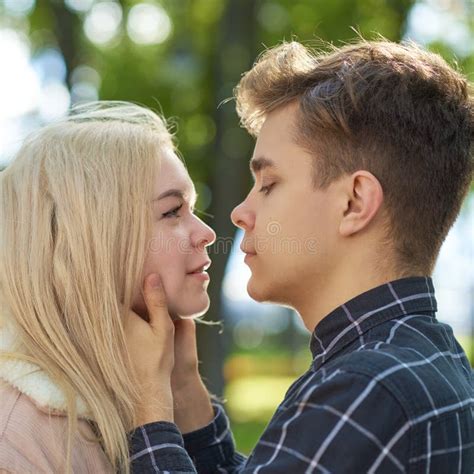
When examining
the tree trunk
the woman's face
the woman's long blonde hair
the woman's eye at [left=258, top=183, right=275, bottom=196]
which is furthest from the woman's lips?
the tree trunk

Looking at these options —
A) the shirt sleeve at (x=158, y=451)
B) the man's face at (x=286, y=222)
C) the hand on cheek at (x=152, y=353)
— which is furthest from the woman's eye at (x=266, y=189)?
the shirt sleeve at (x=158, y=451)

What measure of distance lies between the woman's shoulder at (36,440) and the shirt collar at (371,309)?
0.82 meters

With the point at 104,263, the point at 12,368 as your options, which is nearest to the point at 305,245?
the point at 104,263

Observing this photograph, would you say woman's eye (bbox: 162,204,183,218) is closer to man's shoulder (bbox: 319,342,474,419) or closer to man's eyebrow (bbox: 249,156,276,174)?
man's eyebrow (bbox: 249,156,276,174)

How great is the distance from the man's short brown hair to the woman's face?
64 centimetres

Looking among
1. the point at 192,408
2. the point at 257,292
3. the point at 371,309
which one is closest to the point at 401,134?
the point at 371,309

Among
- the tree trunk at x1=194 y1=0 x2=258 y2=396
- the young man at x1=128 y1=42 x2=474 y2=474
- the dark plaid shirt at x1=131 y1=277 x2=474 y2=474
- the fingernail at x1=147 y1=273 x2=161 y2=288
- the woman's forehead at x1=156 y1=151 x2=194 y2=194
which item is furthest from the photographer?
the tree trunk at x1=194 y1=0 x2=258 y2=396

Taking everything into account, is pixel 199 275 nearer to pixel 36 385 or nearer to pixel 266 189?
pixel 266 189

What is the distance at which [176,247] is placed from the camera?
9.73 ft

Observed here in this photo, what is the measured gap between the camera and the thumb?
283 cm

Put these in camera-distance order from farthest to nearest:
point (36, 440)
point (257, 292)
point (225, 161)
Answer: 1. point (225, 161)
2. point (257, 292)
3. point (36, 440)

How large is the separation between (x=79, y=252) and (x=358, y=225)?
1.02 metres

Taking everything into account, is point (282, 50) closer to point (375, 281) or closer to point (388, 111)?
point (388, 111)

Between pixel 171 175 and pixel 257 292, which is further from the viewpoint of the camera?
pixel 171 175
